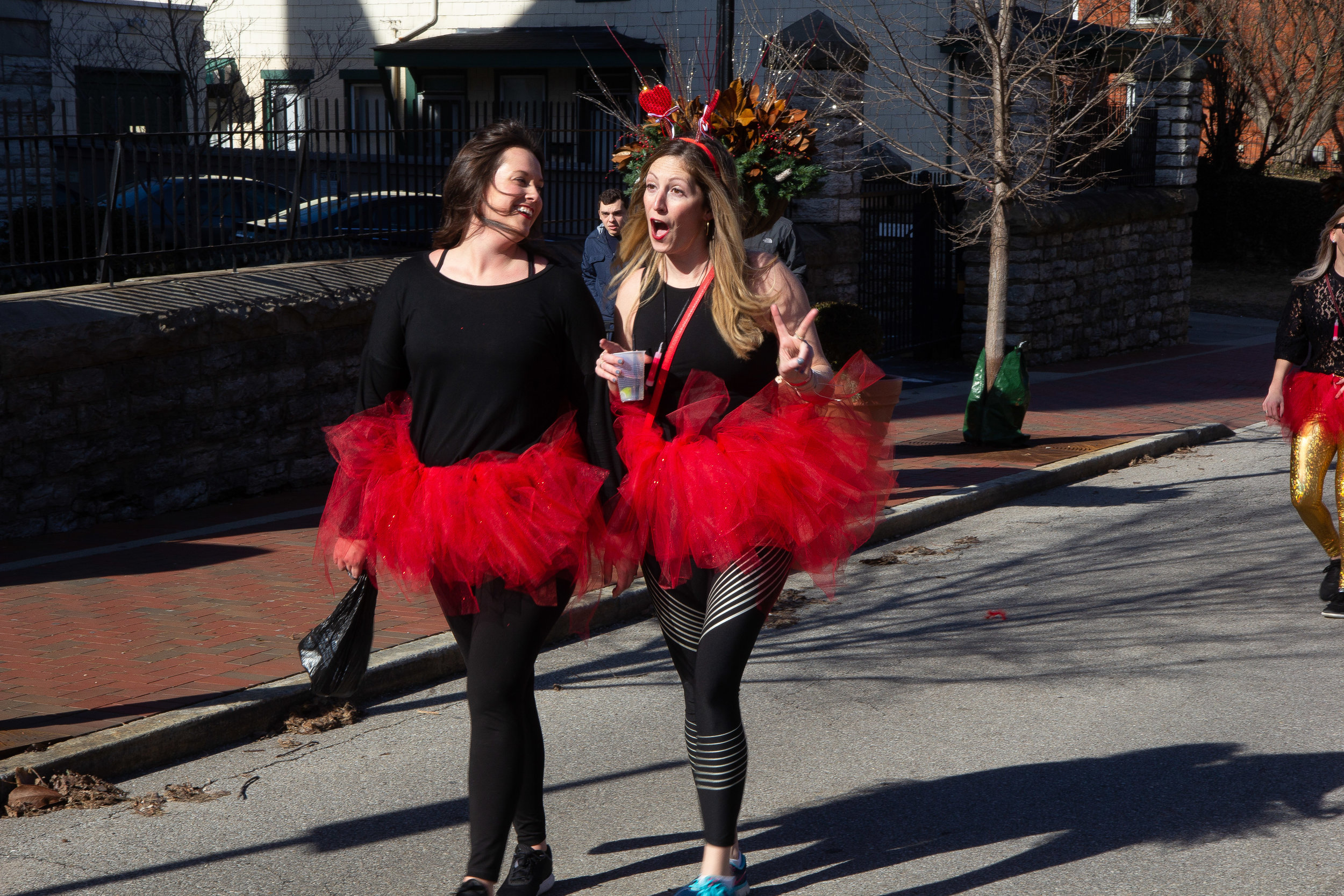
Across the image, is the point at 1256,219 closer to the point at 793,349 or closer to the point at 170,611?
the point at 170,611

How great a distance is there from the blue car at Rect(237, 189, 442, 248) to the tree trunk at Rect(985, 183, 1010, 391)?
4908mm

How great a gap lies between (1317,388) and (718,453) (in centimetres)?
440

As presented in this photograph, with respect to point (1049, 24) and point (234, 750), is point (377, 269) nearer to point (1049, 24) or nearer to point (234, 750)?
point (234, 750)

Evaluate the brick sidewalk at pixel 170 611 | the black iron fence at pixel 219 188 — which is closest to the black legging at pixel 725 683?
the brick sidewalk at pixel 170 611

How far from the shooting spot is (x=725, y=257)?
3.68m

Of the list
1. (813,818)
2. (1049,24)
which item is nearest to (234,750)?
(813,818)

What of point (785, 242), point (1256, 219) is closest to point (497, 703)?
point (785, 242)

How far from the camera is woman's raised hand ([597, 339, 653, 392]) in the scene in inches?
135

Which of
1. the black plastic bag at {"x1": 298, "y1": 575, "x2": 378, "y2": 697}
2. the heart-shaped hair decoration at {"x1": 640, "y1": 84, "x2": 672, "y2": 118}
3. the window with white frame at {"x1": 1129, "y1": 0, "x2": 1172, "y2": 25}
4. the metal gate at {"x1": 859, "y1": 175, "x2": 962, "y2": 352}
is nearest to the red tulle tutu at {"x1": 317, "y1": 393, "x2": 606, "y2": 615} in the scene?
the black plastic bag at {"x1": 298, "y1": 575, "x2": 378, "y2": 697}

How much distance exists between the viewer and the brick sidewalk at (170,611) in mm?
5219

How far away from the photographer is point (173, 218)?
29.0 ft

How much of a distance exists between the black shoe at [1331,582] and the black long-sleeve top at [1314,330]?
1.06 m

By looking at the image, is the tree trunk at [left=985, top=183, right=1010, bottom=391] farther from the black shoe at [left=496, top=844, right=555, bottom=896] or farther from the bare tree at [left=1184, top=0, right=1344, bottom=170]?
the bare tree at [left=1184, top=0, right=1344, bottom=170]

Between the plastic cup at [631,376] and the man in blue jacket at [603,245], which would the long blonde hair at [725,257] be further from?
the man in blue jacket at [603,245]
